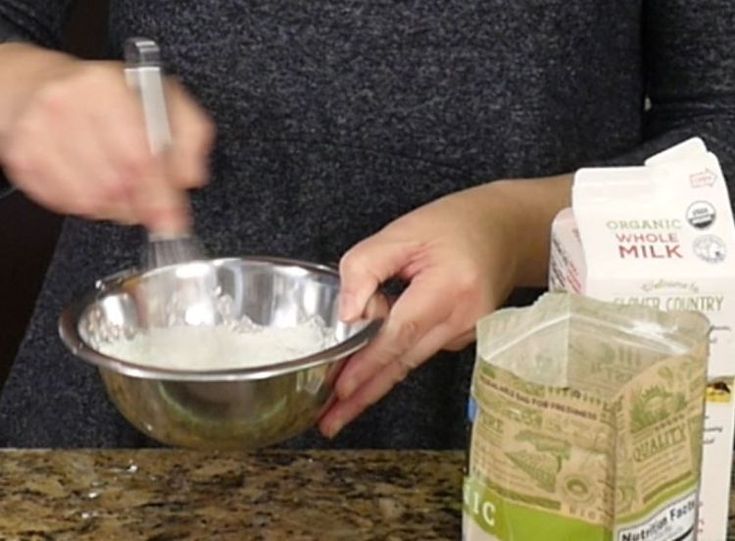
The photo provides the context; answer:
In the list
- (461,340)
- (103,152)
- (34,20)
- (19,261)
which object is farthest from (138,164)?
(19,261)

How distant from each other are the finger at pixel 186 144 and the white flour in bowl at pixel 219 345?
0.34 ft

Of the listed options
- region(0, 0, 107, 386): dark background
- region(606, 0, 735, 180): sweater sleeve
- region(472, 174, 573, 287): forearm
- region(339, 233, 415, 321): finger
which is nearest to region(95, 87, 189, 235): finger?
region(339, 233, 415, 321): finger

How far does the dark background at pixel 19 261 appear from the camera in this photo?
179cm

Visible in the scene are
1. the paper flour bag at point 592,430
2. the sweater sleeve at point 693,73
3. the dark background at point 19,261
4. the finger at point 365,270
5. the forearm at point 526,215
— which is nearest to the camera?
the paper flour bag at point 592,430

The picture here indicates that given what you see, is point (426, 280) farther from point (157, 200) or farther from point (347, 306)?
point (157, 200)

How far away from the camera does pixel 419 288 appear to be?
2.99 ft

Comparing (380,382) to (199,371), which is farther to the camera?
(380,382)

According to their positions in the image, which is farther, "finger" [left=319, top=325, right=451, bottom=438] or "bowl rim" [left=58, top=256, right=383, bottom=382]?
"finger" [left=319, top=325, right=451, bottom=438]

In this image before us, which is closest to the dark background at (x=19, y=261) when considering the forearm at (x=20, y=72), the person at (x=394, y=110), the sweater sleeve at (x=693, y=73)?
the person at (x=394, y=110)

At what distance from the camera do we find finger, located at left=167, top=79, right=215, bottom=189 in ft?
2.92

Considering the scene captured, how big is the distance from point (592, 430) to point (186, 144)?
34cm

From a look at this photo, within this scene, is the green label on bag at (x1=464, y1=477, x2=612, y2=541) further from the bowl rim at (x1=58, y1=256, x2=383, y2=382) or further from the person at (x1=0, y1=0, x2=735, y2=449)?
the person at (x1=0, y1=0, x2=735, y2=449)

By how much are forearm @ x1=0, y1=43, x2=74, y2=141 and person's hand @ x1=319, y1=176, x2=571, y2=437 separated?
24 cm

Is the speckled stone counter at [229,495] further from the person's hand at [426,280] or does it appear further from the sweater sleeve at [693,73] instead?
the sweater sleeve at [693,73]
